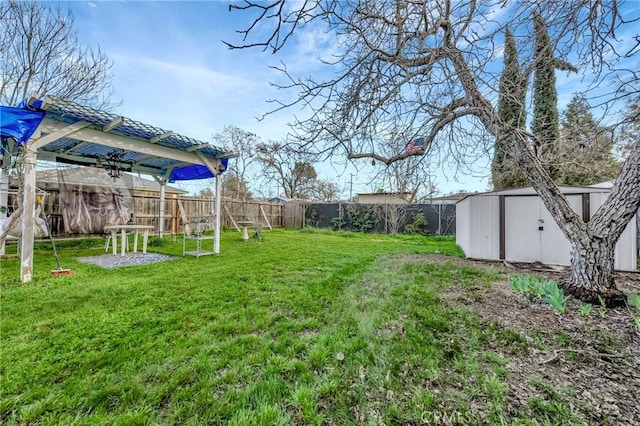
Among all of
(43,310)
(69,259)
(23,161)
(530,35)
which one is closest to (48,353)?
(43,310)

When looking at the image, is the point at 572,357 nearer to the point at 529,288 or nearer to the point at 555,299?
the point at 555,299

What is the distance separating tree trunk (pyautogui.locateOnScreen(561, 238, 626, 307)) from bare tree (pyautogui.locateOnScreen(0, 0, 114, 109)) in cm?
1015

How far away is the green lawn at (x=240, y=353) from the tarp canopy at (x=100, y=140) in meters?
1.97

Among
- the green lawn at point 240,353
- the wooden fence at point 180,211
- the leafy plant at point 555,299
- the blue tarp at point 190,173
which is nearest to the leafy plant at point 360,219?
the wooden fence at point 180,211

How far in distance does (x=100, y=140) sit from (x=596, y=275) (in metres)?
6.65

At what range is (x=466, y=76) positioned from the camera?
310cm

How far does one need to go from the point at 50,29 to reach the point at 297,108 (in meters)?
7.58

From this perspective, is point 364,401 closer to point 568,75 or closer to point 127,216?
point 568,75

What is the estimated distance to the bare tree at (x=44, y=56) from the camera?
18.8ft

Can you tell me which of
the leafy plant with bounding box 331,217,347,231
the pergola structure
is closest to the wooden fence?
the pergola structure

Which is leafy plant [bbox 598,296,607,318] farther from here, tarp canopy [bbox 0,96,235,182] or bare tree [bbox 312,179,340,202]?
bare tree [bbox 312,179,340,202]

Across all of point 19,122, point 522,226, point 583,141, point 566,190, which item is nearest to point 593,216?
point 583,141

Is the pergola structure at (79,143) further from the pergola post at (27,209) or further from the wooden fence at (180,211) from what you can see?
the wooden fence at (180,211)

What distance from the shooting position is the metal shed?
462 cm
